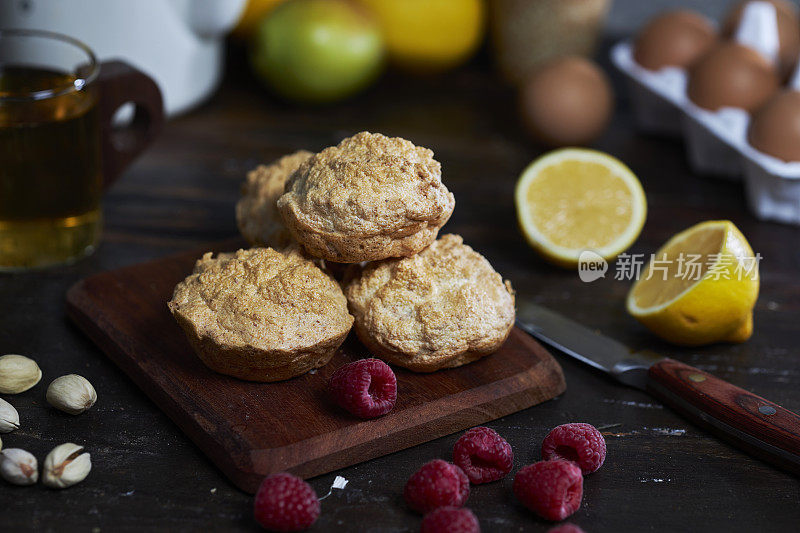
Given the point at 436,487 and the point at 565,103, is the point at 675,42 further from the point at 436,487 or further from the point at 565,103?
the point at 436,487

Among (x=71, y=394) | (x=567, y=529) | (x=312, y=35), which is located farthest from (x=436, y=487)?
(x=312, y=35)

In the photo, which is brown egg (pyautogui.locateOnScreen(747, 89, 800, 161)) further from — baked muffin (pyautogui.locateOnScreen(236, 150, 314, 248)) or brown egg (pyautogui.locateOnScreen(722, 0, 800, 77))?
baked muffin (pyautogui.locateOnScreen(236, 150, 314, 248))

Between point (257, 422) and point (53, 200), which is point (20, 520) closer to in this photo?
point (257, 422)

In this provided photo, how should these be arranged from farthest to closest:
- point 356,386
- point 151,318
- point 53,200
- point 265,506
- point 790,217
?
point 790,217 < point 53,200 < point 151,318 < point 356,386 < point 265,506

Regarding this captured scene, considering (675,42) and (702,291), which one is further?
(675,42)

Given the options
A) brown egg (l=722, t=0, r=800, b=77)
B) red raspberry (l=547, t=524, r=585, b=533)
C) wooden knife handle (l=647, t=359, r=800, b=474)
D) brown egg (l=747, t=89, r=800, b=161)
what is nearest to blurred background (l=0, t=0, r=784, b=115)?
brown egg (l=722, t=0, r=800, b=77)

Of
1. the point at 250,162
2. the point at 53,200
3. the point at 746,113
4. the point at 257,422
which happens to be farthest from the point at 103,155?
the point at 746,113
